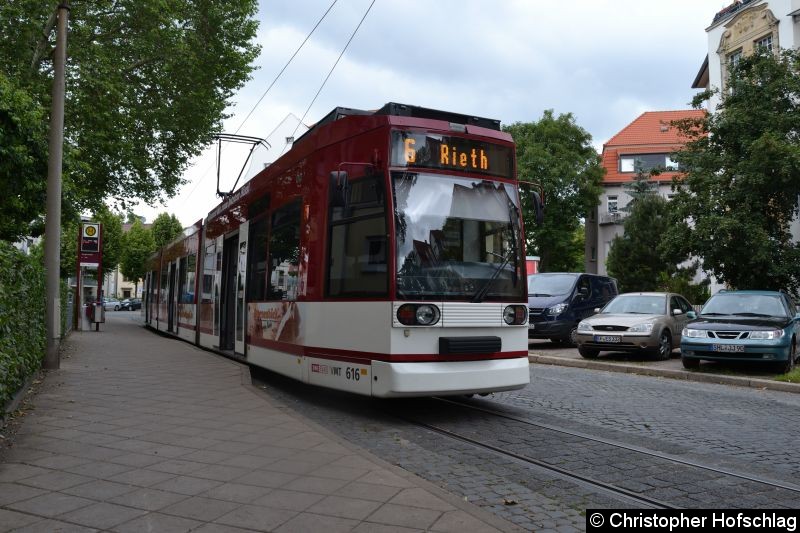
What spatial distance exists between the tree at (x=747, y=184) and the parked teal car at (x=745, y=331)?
5.50 metres

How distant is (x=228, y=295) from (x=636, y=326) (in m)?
8.48

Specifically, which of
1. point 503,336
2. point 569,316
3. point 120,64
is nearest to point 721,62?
point 569,316

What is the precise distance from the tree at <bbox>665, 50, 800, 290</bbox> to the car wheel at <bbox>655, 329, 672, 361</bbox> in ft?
17.0

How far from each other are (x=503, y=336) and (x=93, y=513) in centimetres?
462

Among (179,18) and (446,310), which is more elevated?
(179,18)

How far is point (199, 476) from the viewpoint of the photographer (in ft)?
15.7

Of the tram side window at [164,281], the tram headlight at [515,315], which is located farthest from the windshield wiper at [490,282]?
the tram side window at [164,281]

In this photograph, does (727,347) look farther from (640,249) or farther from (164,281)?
(640,249)

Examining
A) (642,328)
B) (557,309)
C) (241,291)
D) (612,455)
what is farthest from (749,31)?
(612,455)

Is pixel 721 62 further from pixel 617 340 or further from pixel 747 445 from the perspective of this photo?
pixel 747 445

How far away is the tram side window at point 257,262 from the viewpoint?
10086 mm

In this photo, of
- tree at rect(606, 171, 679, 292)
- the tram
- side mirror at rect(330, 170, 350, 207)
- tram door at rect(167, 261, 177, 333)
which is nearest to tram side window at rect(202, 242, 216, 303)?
tram door at rect(167, 261, 177, 333)

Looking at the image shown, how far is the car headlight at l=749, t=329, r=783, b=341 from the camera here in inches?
472

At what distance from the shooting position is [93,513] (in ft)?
13.0
